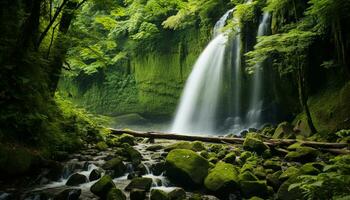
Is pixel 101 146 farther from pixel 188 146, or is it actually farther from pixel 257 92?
pixel 257 92

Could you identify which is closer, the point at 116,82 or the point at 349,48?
the point at 349,48

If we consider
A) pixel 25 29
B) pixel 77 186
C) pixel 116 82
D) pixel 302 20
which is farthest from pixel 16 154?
pixel 116 82

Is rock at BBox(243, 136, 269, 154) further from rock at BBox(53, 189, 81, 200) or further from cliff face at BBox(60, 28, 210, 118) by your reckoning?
cliff face at BBox(60, 28, 210, 118)

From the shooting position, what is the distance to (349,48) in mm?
10609

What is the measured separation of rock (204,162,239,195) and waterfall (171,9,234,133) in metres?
10.3

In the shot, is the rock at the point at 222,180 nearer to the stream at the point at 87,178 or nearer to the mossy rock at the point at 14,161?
the stream at the point at 87,178

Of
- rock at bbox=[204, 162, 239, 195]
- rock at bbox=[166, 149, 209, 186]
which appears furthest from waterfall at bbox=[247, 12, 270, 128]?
rock at bbox=[204, 162, 239, 195]

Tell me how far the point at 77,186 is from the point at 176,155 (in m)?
1.95

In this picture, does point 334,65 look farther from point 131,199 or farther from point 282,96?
point 131,199

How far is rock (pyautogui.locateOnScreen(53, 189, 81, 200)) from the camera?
5.14m

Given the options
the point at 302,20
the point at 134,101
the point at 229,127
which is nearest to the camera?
the point at 302,20

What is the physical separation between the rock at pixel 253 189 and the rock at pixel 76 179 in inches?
114

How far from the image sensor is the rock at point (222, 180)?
5.83 meters

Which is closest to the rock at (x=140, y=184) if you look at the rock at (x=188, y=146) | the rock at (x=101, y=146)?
the rock at (x=188, y=146)
